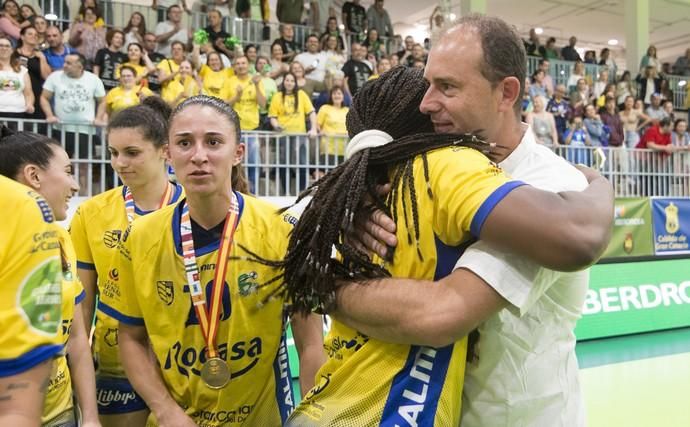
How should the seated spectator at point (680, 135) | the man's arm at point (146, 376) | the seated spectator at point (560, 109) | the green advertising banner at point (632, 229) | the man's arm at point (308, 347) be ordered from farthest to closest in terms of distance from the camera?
1. the seated spectator at point (680, 135)
2. the seated spectator at point (560, 109)
3. the green advertising banner at point (632, 229)
4. the man's arm at point (308, 347)
5. the man's arm at point (146, 376)

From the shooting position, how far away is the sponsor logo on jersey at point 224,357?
222 cm

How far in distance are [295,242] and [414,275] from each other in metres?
0.29

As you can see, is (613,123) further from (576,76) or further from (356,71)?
(356,71)

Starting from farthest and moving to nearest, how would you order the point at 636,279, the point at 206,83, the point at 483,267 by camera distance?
the point at 206,83 < the point at 636,279 < the point at 483,267

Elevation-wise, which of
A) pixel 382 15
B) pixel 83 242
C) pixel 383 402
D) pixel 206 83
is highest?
pixel 382 15

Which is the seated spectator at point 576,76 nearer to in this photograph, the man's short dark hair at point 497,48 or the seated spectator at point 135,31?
the seated spectator at point 135,31

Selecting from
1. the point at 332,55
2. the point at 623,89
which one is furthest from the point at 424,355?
the point at 623,89

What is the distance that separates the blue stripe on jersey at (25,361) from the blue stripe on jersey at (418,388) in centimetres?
71

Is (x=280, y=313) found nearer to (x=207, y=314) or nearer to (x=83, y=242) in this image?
(x=207, y=314)

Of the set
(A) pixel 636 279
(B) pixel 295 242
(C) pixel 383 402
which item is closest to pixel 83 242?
(B) pixel 295 242

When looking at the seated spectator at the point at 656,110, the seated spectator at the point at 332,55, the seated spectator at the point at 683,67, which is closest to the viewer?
the seated spectator at the point at 332,55

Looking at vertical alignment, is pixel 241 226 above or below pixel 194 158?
below

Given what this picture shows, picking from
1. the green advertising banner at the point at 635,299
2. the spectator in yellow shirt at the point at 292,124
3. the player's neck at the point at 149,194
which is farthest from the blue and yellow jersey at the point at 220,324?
the spectator in yellow shirt at the point at 292,124

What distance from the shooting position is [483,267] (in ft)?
4.18
